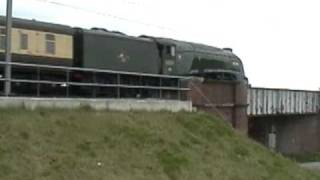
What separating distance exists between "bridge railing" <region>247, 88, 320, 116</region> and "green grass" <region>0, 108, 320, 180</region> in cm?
2319

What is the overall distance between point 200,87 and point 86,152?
1477cm

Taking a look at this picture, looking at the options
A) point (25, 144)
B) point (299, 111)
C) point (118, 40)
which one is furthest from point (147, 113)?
point (299, 111)

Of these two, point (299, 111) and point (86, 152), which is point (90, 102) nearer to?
point (86, 152)

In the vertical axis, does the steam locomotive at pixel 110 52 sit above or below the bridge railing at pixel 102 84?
above

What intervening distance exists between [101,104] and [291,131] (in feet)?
158

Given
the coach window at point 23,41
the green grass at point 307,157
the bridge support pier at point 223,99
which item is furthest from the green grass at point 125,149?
the green grass at point 307,157

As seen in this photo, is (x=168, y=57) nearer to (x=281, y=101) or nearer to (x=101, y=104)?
(x=101, y=104)

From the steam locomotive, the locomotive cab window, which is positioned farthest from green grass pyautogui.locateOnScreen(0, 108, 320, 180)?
the locomotive cab window

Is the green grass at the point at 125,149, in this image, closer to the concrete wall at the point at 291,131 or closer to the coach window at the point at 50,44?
the coach window at the point at 50,44

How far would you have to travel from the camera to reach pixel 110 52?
105 feet

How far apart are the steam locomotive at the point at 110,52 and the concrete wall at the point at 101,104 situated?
459 cm

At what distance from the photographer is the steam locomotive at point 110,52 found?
27225 mm

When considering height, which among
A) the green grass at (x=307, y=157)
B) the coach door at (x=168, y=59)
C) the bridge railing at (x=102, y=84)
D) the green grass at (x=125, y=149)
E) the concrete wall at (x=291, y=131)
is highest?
the coach door at (x=168, y=59)

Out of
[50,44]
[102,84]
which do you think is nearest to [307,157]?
[50,44]
